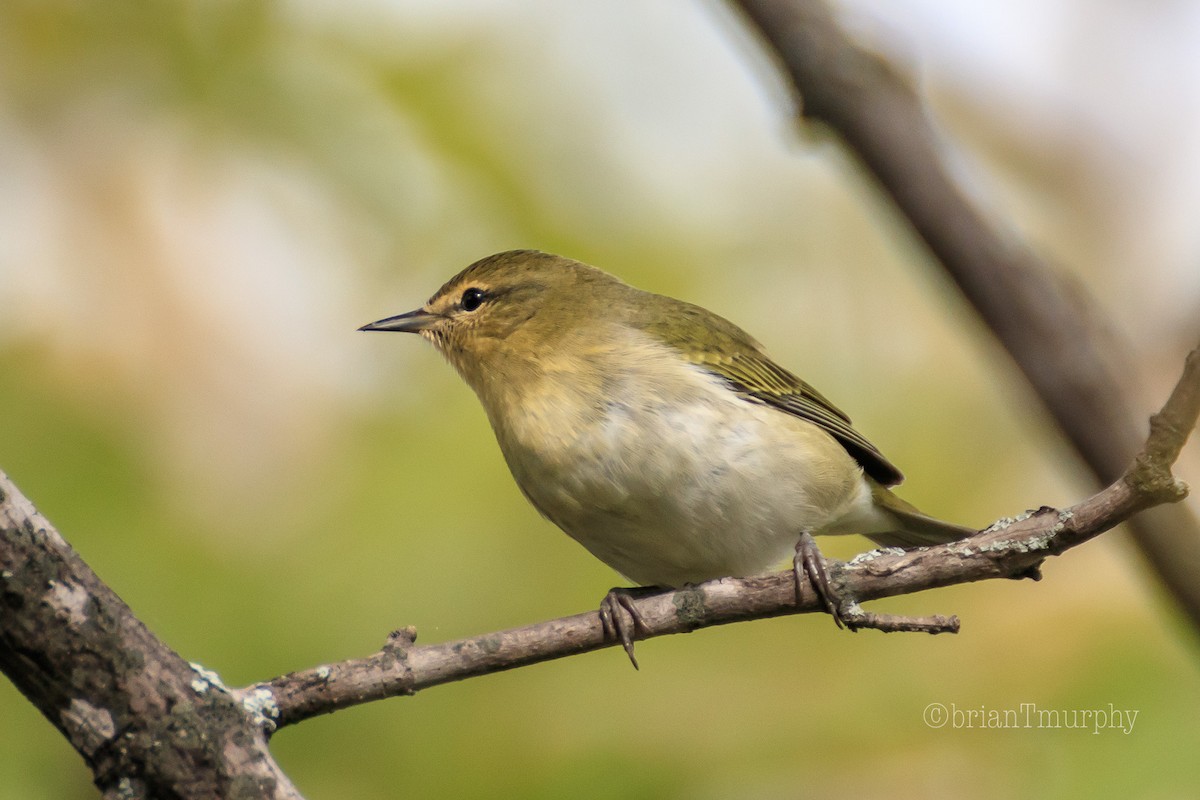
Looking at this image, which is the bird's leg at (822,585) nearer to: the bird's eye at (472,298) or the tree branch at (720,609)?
the tree branch at (720,609)

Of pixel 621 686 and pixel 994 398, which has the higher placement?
pixel 994 398

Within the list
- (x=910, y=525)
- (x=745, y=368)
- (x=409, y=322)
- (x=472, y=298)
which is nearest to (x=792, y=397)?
(x=745, y=368)

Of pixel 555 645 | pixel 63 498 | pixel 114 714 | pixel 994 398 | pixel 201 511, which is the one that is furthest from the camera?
pixel 994 398

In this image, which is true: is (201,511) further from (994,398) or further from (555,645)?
(994,398)

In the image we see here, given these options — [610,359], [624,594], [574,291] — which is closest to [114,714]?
[624,594]

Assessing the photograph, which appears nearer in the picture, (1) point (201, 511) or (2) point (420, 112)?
(1) point (201, 511)

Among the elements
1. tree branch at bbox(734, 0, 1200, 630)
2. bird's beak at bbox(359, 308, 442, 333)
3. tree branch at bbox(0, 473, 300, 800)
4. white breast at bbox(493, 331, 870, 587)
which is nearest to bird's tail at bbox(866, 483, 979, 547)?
white breast at bbox(493, 331, 870, 587)

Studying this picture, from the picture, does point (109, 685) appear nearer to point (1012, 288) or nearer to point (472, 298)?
point (1012, 288)
